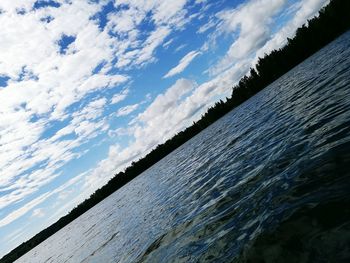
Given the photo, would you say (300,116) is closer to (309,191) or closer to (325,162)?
(325,162)

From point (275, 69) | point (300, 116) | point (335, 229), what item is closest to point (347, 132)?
point (335, 229)

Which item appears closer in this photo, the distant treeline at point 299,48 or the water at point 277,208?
the water at point 277,208

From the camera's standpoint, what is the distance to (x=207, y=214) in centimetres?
1764

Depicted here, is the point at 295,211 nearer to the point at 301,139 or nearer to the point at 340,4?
the point at 301,139

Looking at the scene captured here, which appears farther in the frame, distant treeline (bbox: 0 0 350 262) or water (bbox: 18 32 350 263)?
distant treeline (bbox: 0 0 350 262)

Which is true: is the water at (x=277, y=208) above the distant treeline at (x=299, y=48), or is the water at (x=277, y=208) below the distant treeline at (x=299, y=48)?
below

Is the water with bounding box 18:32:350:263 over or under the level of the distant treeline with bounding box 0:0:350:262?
under

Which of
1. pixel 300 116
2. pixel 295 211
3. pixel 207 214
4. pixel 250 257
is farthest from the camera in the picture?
pixel 300 116

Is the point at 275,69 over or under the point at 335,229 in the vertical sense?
over

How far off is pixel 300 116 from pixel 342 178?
1674cm

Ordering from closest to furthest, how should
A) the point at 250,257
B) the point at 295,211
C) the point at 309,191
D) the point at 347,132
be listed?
the point at 250,257, the point at 295,211, the point at 309,191, the point at 347,132

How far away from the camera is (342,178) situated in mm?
10781

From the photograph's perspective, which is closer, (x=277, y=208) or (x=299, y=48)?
(x=277, y=208)

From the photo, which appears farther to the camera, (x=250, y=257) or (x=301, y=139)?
(x=301, y=139)
